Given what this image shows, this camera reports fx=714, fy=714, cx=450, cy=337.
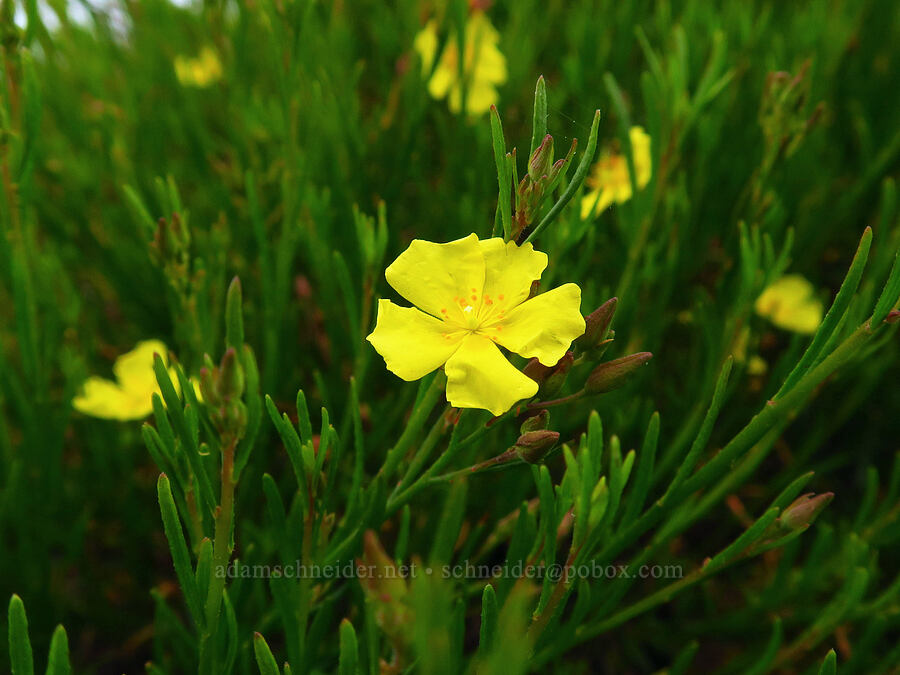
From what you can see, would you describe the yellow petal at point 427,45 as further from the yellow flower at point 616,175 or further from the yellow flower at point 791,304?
the yellow flower at point 791,304

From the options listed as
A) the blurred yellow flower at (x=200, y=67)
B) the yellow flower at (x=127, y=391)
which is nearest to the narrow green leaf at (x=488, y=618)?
the yellow flower at (x=127, y=391)

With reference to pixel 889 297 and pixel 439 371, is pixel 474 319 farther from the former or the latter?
pixel 889 297

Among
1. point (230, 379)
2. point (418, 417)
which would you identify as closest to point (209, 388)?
point (230, 379)

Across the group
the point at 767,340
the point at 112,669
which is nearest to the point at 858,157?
the point at 767,340

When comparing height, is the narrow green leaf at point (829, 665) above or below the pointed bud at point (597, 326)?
below

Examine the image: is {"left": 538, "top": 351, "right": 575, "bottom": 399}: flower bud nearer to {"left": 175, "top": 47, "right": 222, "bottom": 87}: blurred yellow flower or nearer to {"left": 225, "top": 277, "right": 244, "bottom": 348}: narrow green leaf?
{"left": 225, "top": 277, "right": 244, "bottom": 348}: narrow green leaf

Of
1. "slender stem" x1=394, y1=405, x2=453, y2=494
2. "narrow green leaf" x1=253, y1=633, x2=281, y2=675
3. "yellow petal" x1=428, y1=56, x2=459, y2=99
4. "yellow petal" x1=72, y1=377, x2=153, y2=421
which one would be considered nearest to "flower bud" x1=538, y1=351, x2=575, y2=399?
"slender stem" x1=394, y1=405, x2=453, y2=494
